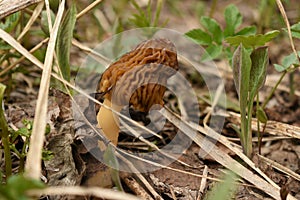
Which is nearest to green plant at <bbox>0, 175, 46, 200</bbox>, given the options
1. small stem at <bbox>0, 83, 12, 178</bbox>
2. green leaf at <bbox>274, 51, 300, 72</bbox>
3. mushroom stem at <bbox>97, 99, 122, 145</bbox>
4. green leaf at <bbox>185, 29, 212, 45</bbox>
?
small stem at <bbox>0, 83, 12, 178</bbox>

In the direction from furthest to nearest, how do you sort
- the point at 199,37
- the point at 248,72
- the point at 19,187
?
the point at 199,37
the point at 248,72
the point at 19,187

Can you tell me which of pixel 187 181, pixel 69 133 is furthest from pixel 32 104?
pixel 187 181

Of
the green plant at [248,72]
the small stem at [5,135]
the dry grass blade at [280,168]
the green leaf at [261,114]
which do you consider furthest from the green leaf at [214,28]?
the small stem at [5,135]

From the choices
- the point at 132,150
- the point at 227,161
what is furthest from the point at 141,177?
the point at 227,161

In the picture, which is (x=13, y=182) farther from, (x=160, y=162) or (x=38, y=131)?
(x=160, y=162)

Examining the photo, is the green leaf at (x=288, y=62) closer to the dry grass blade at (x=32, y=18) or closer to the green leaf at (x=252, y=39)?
the green leaf at (x=252, y=39)

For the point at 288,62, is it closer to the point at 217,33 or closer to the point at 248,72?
the point at 248,72

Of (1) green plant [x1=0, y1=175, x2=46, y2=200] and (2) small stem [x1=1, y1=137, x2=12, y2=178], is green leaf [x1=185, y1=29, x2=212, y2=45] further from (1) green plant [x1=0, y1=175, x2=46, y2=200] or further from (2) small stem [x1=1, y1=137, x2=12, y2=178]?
(1) green plant [x1=0, y1=175, x2=46, y2=200]
